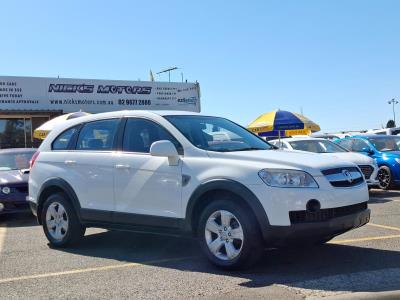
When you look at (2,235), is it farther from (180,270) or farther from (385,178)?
(385,178)

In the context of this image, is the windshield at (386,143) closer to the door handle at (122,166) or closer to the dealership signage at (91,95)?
the door handle at (122,166)

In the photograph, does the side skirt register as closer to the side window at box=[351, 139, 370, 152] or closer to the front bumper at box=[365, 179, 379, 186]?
the front bumper at box=[365, 179, 379, 186]

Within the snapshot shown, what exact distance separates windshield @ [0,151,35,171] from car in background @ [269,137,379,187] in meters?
5.72

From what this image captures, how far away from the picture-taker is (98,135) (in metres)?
7.41

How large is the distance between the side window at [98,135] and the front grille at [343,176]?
2.83 meters

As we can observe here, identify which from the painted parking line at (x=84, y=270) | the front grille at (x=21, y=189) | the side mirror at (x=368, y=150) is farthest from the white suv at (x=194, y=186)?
the side mirror at (x=368, y=150)

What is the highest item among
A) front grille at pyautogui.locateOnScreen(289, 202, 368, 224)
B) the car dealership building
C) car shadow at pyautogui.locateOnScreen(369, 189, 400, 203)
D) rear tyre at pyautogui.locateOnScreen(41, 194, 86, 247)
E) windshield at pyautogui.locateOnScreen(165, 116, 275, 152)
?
the car dealership building

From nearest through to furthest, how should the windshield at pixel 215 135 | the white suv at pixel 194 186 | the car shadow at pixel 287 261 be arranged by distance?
the car shadow at pixel 287 261, the white suv at pixel 194 186, the windshield at pixel 215 135

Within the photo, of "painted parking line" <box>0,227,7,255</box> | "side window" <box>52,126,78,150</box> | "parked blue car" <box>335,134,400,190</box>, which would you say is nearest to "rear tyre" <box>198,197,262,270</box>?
"side window" <box>52,126,78,150</box>

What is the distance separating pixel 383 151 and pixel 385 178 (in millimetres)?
826

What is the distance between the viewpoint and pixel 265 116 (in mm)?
17906

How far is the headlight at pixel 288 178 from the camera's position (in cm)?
557

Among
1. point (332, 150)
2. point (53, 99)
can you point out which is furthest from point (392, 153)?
point (53, 99)

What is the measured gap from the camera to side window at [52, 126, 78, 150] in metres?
7.80
